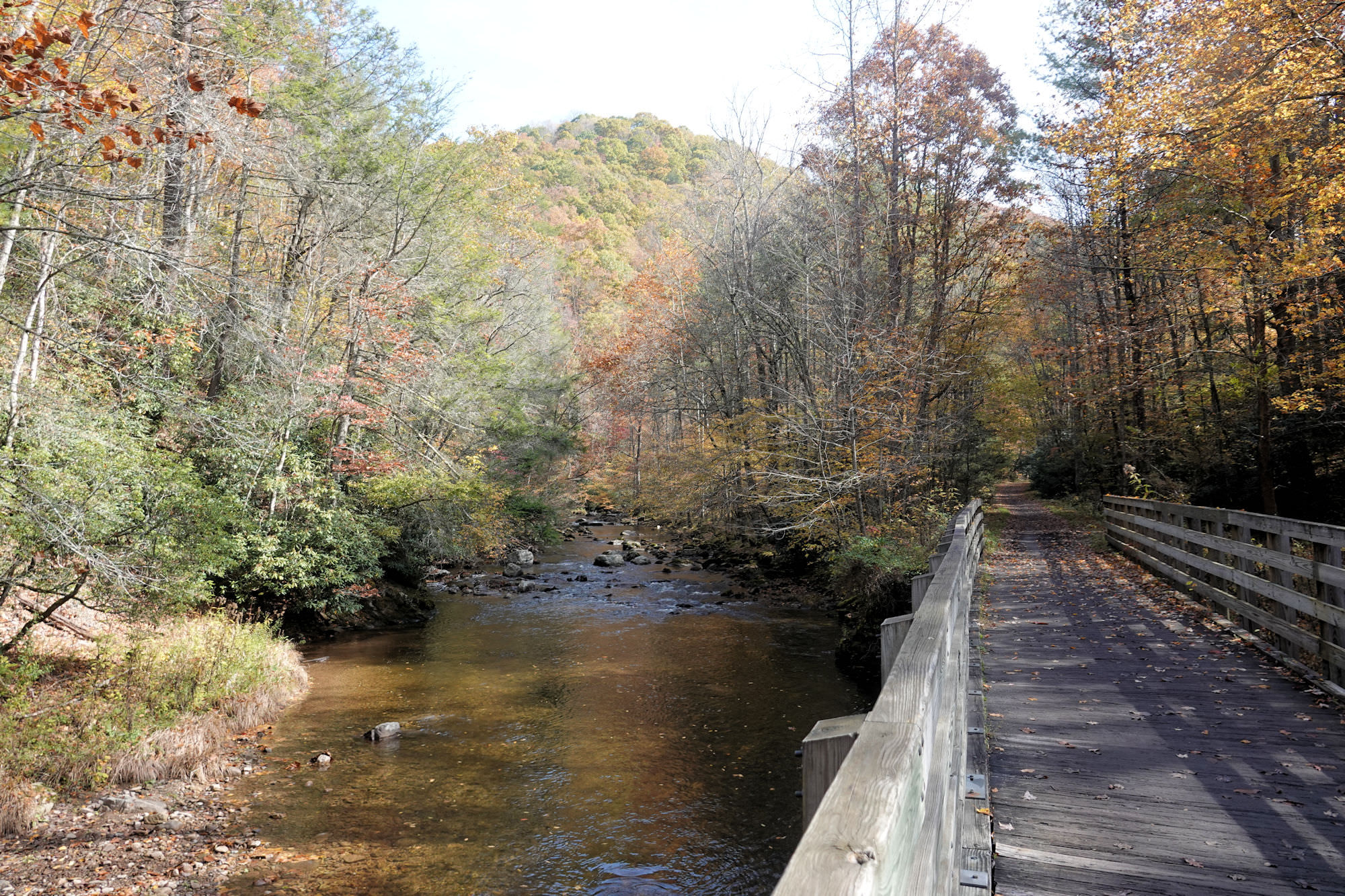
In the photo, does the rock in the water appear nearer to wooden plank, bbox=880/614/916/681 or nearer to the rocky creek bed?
the rocky creek bed

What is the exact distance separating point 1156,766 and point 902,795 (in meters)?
4.42

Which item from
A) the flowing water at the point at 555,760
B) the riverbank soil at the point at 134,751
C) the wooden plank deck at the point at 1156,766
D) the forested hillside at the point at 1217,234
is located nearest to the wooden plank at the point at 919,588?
the wooden plank deck at the point at 1156,766

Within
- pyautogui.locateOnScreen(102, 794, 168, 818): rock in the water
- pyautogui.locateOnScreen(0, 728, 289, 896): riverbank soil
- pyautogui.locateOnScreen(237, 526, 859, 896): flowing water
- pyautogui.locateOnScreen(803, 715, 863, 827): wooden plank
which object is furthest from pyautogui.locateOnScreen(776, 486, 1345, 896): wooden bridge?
pyautogui.locateOnScreen(102, 794, 168, 818): rock in the water

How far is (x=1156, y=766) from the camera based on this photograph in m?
4.61

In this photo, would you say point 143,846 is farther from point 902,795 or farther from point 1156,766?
point 1156,766

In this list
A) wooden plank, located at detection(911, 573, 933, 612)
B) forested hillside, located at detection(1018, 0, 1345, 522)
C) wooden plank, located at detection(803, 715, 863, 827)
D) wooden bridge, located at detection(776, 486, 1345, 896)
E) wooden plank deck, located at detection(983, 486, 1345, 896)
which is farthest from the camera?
forested hillside, located at detection(1018, 0, 1345, 522)

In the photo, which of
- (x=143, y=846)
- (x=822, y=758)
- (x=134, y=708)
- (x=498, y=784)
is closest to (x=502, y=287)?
(x=134, y=708)

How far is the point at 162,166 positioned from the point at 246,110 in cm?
776

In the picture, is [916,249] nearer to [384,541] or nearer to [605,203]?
[384,541]

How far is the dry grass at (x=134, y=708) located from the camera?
7.29 meters

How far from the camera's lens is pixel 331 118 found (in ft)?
54.5

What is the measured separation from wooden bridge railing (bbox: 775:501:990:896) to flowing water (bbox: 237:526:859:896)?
379cm

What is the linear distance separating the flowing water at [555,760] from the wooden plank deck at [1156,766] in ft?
9.30

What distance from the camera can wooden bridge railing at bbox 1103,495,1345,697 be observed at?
19.3 ft
